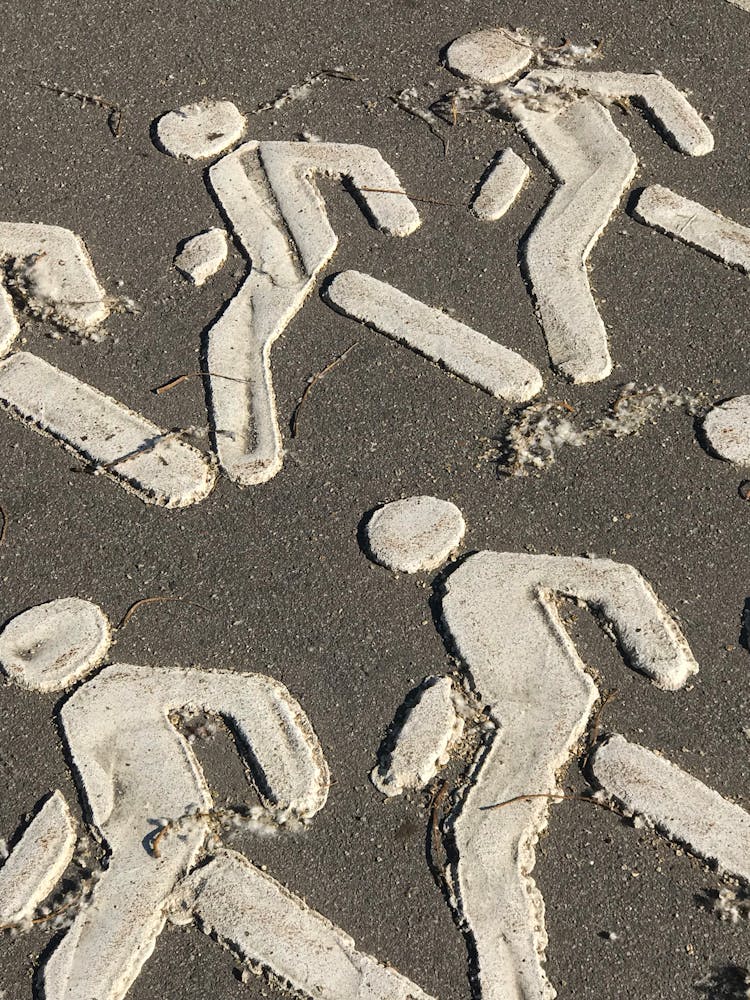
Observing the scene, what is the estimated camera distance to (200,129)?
3719 mm

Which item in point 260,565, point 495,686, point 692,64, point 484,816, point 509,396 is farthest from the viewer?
point 692,64

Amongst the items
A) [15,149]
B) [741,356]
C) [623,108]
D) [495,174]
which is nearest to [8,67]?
[15,149]

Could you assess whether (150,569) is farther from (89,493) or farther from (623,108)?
(623,108)

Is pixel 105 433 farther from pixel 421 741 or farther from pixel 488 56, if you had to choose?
pixel 488 56

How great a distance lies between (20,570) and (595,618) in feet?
4.45

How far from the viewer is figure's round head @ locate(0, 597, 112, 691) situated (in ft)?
8.23

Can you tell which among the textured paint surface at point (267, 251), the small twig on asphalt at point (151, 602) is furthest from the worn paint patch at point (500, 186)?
the small twig on asphalt at point (151, 602)

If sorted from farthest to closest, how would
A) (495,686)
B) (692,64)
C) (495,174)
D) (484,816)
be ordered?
(692,64), (495,174), (495,686), (484,816)

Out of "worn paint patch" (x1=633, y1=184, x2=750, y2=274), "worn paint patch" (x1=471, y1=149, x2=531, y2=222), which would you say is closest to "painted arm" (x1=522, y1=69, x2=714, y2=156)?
"worn paint patch" (x1=633, y1=184, x2=750, y2=274)

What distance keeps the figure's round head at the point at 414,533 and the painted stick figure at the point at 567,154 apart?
1.86 ft

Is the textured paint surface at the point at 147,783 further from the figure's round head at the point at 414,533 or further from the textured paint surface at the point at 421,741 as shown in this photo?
the figure's round head at the point at 414,533

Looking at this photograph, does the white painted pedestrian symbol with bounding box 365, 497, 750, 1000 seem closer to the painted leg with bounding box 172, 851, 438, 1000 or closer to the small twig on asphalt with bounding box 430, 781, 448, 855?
the small twig on asphalt with bounding box 430, 781, 448, 855

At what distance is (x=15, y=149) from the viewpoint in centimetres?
369

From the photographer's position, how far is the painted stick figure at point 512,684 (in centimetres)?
216
